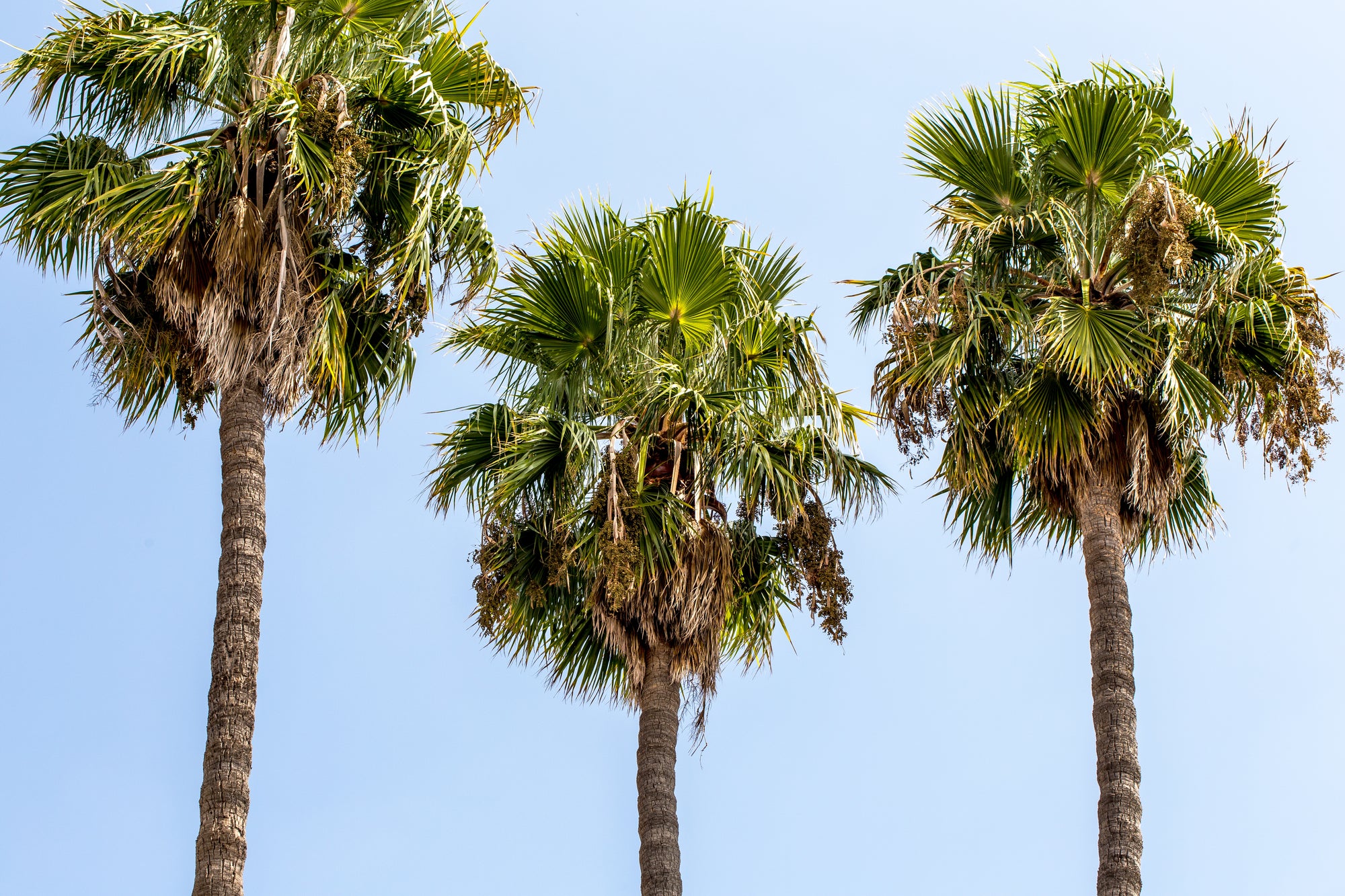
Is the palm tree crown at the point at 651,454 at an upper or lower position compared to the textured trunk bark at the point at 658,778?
upper

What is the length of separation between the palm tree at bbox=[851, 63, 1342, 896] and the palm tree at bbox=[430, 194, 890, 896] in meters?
1.05

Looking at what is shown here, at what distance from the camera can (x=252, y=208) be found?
12555mm

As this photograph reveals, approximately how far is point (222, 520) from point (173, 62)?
3.54m

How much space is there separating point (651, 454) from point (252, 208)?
4.02 metres

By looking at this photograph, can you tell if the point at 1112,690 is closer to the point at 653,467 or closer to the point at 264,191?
the point at 653,467

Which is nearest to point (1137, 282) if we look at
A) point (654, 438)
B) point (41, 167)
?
point (654, 438)

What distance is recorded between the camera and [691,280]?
14766 millimetres

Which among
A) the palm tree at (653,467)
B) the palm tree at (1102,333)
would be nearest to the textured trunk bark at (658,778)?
the palm tree at (653,467)

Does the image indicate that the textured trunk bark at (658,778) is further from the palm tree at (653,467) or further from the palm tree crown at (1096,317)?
the palm tree crown at (1096,317)

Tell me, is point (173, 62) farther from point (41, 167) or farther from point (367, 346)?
point (367, 346)

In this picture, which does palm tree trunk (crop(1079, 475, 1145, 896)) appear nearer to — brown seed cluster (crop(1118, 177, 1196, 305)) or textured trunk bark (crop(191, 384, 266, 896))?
brown seed cluster (crop(1118, 177, 1196, 305))

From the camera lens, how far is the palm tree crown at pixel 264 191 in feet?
41.1

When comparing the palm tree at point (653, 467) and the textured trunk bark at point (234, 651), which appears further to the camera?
the palm tree at point (653, 467)

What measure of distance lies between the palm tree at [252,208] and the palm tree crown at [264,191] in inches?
0.6
